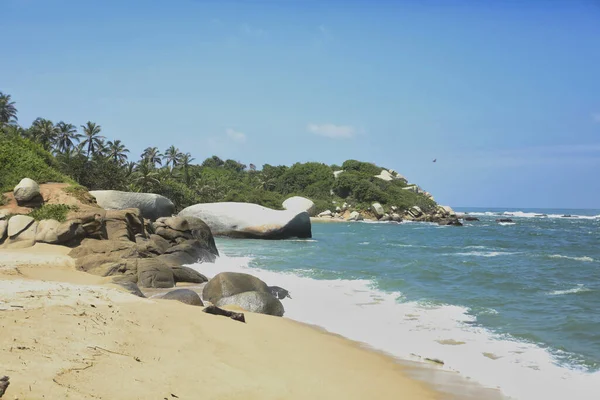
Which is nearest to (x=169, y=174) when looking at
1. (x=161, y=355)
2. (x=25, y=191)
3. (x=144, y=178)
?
(x=144, y=178)

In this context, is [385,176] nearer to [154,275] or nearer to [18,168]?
[18,168]

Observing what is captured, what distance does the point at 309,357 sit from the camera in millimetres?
7008

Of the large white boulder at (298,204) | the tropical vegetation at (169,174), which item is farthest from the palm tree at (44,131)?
the large white boulder at (298,204)

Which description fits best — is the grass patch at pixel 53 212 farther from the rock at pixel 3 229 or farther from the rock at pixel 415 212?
the rock at pixel 415 212

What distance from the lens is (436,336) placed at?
30.3 feet

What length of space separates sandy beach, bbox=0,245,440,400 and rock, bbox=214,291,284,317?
1.33m

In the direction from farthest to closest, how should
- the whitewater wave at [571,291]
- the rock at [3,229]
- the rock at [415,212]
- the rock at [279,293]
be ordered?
the rock at [415,212] → the rock at [3,229] → the whitewater wave at [571,291] → the rock at [279,293]

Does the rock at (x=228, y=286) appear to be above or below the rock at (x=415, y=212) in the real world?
below

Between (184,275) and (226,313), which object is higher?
(226,313)

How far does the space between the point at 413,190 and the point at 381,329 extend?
8412 centimetres

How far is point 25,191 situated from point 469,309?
1499 cm

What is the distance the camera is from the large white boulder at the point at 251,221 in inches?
1299

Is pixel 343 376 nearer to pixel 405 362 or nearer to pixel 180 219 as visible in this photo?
pixel 405 362

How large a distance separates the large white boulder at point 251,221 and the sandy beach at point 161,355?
Answer: 952 inches
